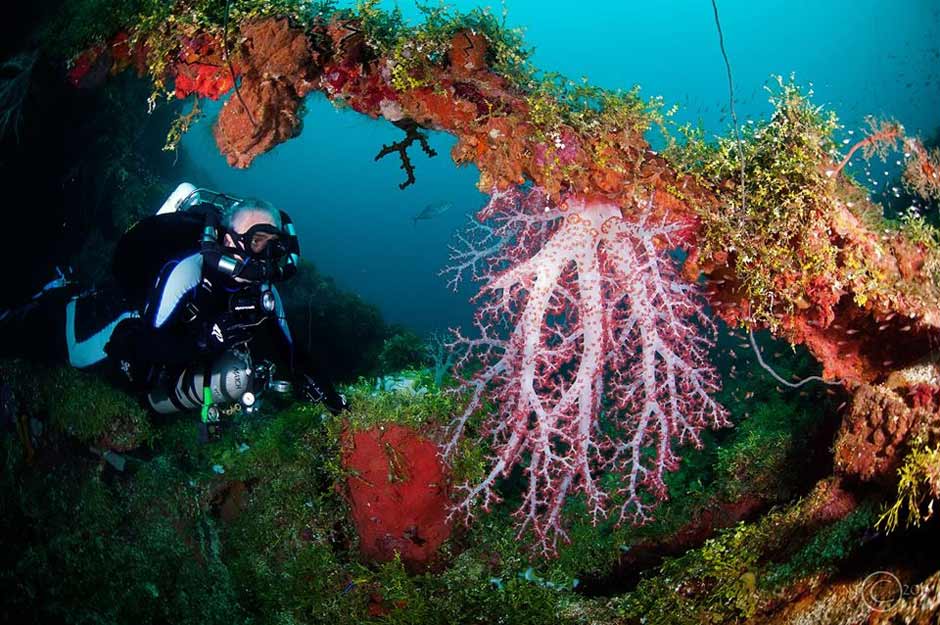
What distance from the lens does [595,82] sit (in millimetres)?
28812

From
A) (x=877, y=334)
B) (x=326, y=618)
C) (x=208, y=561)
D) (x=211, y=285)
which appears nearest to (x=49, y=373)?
(x=211, y=285)

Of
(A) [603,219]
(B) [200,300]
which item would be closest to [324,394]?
(B) [200,300]

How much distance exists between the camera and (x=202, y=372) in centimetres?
423

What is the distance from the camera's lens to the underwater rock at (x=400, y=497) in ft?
14.4

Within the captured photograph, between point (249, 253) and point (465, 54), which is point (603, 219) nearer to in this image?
point (465, 54)

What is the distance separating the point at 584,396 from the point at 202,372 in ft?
10.9

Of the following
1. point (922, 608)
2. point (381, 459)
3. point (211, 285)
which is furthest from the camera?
point (381, 459)

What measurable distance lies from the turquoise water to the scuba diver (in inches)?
734

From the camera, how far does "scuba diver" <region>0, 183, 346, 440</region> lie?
12.7 feet

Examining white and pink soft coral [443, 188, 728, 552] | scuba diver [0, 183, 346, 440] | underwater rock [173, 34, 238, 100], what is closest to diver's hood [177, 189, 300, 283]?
scuba diver [0, 183, 346, 440]

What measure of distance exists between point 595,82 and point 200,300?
30.1m

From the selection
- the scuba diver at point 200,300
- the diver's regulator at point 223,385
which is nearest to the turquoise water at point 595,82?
the scuba diver at point 200,300

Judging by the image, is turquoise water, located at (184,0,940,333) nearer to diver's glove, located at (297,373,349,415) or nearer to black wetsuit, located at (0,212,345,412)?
black wetsuit, located at (0,212,345,412)

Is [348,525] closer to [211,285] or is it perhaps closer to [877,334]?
[211,285]
